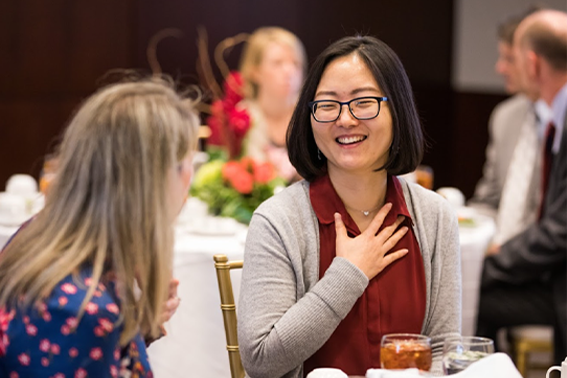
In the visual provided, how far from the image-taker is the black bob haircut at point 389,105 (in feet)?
6.14

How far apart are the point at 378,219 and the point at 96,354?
84cm

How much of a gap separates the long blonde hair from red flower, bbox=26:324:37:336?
2.7 inches

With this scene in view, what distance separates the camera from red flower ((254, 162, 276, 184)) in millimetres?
3348

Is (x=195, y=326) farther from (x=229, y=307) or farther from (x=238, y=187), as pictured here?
(x=229, y=307)

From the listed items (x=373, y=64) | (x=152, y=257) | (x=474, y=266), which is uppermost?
(x=373, y=64)

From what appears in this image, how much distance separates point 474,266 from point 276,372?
173 centimetres

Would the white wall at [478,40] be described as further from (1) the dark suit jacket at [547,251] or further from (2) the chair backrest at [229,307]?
(2) the chair backrest at [229,307]

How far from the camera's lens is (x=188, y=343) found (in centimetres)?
287

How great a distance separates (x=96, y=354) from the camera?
126 cm

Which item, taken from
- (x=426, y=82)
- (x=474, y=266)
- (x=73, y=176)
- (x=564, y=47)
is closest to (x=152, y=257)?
(x=73, y=176)

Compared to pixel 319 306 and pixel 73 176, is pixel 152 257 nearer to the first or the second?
pixel 73 176

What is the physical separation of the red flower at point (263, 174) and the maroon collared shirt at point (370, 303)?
1.41 metres

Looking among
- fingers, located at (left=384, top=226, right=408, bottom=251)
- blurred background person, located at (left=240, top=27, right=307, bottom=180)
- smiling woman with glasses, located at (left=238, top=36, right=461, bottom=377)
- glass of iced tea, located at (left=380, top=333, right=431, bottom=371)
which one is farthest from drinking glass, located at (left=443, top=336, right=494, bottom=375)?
blurred background person, located at (left=240, top=27, right=307, bottom=180)

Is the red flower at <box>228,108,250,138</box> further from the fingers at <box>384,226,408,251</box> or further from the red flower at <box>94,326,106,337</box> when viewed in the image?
the red flower at <box>94,326,106,337</box>
